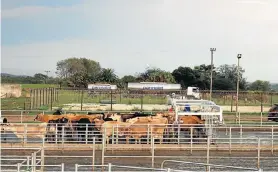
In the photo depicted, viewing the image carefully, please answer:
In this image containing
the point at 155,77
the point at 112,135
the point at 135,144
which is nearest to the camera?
the point at 112,135

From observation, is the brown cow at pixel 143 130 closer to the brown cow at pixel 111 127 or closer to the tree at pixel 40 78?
the brown cow at pixel 111 127

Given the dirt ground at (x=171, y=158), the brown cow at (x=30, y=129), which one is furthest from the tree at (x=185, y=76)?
the dirt ground at (x=171, y=158)

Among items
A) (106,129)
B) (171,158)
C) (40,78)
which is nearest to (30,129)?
(106,129)

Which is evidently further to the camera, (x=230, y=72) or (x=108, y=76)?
(x=230, y=72)

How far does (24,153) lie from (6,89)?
113 feet

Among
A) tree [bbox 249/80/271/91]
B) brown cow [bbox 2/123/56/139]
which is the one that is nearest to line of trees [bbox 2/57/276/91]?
tree [bbox 249/80/271/91]

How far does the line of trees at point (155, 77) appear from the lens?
263 ft

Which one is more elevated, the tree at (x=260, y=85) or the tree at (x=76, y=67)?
the tree at (x=76, y=67)

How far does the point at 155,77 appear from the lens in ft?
270

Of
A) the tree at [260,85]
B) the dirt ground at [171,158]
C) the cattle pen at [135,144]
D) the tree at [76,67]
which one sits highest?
the tree at [76,67]

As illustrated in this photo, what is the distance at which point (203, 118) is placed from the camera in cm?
2356

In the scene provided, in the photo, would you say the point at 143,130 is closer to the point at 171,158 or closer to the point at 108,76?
the point at 171,158

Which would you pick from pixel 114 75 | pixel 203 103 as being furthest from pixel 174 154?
pixel 114 75

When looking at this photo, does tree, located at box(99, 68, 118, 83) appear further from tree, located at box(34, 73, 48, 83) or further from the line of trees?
tree, located at box(34, 73, 48, 83)
